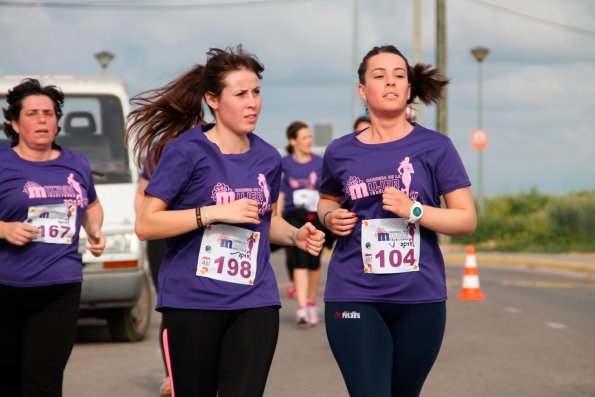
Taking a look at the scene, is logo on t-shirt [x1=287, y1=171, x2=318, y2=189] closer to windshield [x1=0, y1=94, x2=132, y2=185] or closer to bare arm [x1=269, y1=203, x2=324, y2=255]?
windshield [x1=0, y1=94, x2=132, y2=185]

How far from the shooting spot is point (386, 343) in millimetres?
5070

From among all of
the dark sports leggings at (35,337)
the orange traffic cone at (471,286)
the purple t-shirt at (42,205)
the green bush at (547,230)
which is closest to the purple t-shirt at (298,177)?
the orange traffic cone at (471,286)

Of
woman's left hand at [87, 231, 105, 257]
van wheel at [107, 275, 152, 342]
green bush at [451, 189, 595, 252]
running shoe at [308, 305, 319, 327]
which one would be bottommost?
green bush at [451, 189, 595, 252]

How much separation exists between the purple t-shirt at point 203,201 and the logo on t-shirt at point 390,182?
1.30 feet

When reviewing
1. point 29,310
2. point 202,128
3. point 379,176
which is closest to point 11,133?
point 29,310

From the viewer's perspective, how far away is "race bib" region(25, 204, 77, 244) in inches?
246

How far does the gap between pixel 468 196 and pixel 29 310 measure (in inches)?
90.8

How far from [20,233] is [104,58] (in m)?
33.3

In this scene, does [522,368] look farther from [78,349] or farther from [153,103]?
[153,103]

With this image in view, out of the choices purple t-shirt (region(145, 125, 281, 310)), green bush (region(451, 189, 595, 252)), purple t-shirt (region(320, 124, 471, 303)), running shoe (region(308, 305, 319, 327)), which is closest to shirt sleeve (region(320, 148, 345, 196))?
purple t-shirt (region(320, 124, 471, 303))

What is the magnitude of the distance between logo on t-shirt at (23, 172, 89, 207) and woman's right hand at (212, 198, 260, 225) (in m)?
1.81

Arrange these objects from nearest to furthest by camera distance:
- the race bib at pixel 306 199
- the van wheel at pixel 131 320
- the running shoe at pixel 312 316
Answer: the van wheel at pixel 131 320 < the running shoe at pixel 312 316 < the race bib at pixel 306 199

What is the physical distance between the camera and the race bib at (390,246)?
511 cm

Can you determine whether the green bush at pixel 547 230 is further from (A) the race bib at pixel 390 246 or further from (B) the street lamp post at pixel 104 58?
(A) the race bib at pixel 390 246
